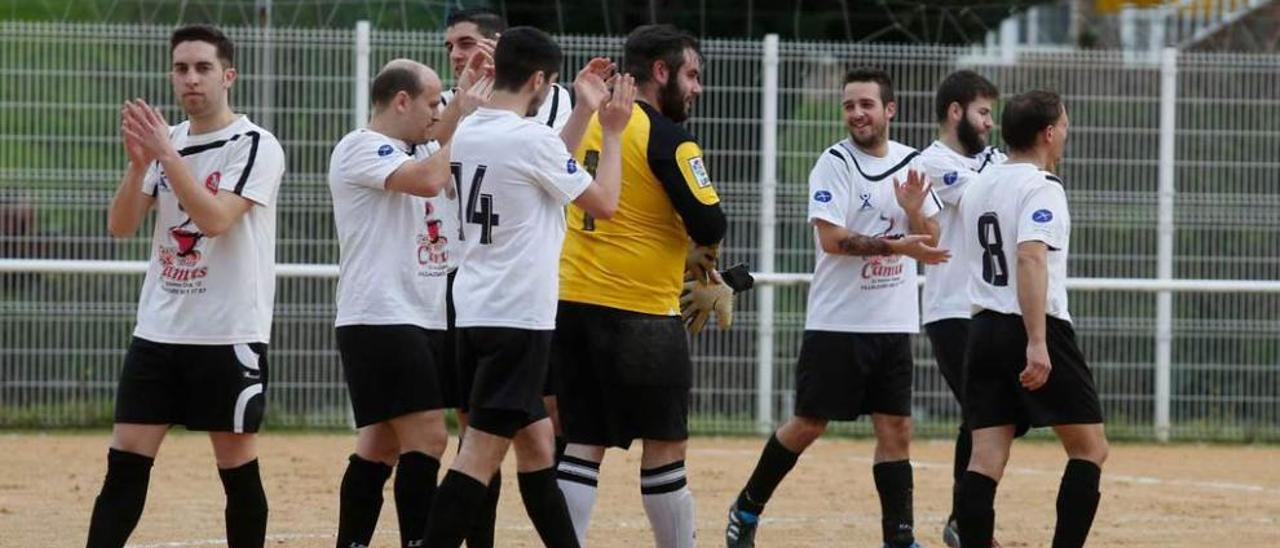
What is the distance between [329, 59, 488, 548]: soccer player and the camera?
7855 millimetres

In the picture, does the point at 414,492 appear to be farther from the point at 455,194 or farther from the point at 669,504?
the point at 455,194

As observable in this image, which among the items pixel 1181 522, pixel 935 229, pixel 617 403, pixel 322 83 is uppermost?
pixel 322 83

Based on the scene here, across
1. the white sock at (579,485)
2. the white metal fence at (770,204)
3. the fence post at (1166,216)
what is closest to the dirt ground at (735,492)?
the white metal fence at (770,204)

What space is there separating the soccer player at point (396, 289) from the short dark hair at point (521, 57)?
1.57ft

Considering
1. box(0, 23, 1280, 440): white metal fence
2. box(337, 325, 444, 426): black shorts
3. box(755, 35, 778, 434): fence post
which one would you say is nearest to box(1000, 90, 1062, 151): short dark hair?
box(337, 325, 444, 426): black shorts

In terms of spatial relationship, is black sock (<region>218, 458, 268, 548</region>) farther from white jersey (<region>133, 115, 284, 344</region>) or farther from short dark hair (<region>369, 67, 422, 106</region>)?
short dark hair (<region>369, 67, 422, 106</region>)

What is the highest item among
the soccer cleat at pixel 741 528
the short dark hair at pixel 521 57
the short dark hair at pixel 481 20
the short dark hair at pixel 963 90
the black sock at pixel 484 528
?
the short dark hair at pixel 481 20

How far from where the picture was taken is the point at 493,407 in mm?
7344

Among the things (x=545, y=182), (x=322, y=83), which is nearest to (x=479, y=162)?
(x=545, y=182)

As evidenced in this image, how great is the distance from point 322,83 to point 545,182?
9040mm

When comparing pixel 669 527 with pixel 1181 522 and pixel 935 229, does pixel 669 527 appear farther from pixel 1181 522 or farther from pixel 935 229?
pixel 1181 522

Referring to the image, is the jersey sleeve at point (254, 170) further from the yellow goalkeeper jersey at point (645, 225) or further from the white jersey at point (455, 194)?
the yellow goalkeeper jersey at point (645, 225)

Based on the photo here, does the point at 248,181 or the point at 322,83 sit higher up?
the point at 322,83

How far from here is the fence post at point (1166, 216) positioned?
16.5 meters
